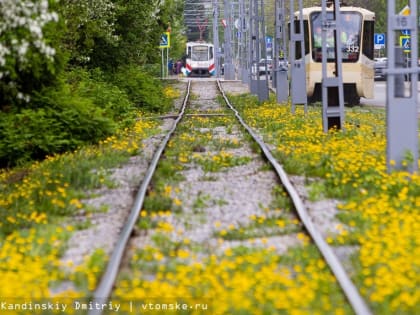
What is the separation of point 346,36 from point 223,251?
22819 mm

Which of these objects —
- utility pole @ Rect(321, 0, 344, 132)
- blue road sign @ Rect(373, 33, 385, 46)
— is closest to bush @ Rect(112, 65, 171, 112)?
utility pole @ Rect(321, 0, 344, 132)

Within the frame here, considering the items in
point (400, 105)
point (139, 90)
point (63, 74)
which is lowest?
point (139, 90)

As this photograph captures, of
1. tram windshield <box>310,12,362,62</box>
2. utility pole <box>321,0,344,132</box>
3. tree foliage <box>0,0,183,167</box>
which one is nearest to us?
tree foliage <box>0,0,183,167</box>

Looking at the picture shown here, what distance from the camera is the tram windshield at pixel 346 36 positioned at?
29078 millimetres

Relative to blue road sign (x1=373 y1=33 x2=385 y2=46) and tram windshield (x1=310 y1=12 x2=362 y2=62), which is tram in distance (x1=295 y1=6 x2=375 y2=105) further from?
blue road sign (x1=373 y1=33 x2=385 y2=46)

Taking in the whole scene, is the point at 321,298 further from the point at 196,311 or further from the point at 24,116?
the point at 24,116

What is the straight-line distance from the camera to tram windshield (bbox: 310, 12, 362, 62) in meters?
29.1

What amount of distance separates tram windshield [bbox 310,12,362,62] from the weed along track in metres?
17.1

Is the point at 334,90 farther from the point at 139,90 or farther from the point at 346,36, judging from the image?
the point at 346,36

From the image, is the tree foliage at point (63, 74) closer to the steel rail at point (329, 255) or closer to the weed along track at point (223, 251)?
the weed along track at point (223, 251)

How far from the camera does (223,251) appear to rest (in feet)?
24.3

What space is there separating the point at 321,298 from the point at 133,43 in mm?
25617

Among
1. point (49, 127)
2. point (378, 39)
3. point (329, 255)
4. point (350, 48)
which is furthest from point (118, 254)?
point (378, 39)

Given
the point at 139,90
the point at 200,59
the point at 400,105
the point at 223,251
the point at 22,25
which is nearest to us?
the point at 223,251
